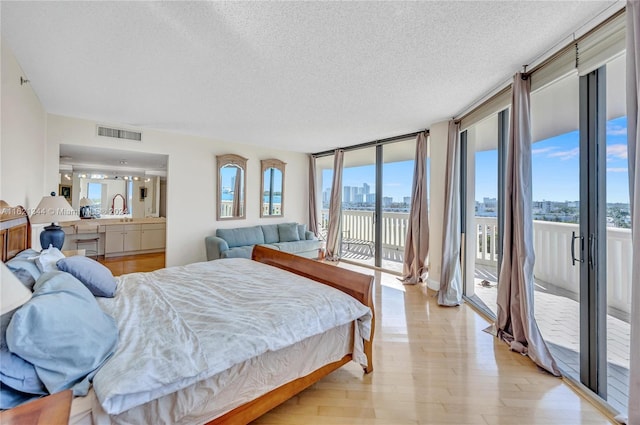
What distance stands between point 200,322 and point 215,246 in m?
3.13

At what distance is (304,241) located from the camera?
555cm

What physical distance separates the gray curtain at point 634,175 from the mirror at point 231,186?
5.01m

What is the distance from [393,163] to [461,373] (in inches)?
151

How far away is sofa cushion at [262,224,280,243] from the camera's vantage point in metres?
5.46

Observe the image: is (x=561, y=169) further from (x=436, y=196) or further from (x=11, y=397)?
(x=11, y=397)

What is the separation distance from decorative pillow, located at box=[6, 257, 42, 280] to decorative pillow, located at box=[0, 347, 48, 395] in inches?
33.1

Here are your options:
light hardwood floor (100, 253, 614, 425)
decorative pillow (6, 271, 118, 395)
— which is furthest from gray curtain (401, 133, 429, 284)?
decorative pillow (6, 271, 118, 395)

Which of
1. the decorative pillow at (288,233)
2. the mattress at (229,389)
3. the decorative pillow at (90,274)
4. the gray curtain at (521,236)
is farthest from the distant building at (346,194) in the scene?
the decorative pillow at (90,274)

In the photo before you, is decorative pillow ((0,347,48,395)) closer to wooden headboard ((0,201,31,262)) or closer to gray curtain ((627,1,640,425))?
wooden headboard ((0,201,31,262))

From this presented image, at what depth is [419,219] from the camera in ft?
14.0

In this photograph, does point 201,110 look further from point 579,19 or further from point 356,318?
point 579,19

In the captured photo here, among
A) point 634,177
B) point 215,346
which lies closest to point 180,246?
point 215,346

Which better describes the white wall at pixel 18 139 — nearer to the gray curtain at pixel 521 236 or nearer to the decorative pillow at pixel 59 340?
the decorative pillow at pixel 59 340

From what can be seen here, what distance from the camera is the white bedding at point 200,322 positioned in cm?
110
